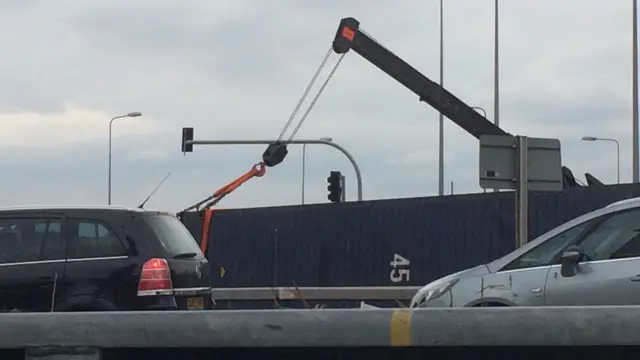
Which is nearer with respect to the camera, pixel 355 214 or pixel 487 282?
pixel 487 282

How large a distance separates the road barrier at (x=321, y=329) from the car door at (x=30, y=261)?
6145 millimetres

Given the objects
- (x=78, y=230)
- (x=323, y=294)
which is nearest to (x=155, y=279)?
(x=78, y=230)

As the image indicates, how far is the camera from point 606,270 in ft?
28.0

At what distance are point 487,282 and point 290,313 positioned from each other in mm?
6644

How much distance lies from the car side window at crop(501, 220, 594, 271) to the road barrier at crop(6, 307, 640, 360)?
6557 mm

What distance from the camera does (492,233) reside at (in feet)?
66.8

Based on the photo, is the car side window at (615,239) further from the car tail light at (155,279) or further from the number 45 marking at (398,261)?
the number 45 marking at (398,261)

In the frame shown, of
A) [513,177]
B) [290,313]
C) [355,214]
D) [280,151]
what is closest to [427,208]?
[355,214]

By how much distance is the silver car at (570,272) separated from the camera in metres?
8.48

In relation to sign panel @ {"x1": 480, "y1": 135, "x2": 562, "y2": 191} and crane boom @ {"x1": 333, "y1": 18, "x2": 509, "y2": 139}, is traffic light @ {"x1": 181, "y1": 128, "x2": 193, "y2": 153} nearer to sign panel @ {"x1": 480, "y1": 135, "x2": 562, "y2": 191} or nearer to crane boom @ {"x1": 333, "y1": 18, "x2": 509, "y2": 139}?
crane boom @ {"x1": 333, "y1": 18, "x2": 509, "y2": 139}

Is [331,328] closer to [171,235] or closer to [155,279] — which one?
[155,279]

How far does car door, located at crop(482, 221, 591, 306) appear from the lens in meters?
8.89

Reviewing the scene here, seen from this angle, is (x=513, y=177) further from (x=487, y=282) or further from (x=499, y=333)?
(x=499, y=333)

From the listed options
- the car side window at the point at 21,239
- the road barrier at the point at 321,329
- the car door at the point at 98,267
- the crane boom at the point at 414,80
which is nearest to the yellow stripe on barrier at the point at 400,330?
the road barrier at the point at 321,329
